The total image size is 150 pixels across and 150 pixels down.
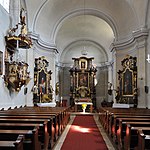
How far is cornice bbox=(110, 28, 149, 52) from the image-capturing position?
1198 centimetres

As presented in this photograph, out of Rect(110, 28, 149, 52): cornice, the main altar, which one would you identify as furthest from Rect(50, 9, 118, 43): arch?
the main altar

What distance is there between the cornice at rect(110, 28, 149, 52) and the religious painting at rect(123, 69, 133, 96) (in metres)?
1.59

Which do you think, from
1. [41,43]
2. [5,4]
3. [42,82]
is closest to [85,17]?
[41,43]

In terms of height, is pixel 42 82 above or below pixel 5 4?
below

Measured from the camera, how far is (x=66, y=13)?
15164mm

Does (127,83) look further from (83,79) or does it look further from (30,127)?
(30,127)

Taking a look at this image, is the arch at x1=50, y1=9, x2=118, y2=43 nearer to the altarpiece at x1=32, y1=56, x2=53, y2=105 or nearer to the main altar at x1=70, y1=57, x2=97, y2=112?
the altarpiece at x1=32, y1=56, x2=53, y2=105

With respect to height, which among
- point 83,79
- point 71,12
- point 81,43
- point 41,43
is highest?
point 71,12

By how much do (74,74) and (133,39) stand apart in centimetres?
973

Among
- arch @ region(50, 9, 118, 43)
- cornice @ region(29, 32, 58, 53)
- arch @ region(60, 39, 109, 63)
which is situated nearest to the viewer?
cornice @ region(29, 32, 58, 53)

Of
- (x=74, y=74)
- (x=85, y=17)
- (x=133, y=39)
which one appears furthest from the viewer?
A: (x=74, y=74)

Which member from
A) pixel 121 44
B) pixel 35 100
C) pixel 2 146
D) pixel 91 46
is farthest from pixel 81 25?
pixel 2 146

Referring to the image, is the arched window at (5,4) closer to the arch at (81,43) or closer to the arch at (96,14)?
the arch at (96,14)

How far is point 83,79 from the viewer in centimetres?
2205
